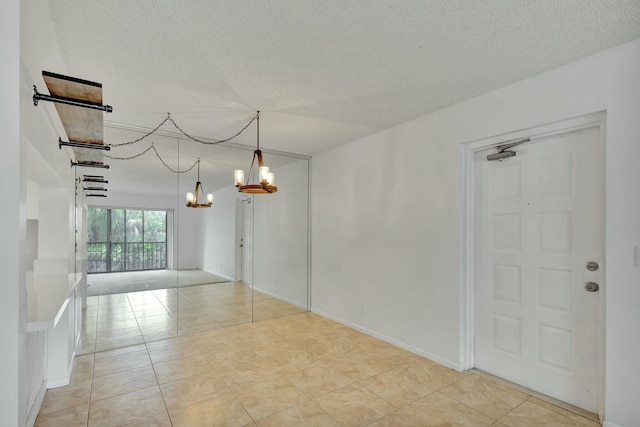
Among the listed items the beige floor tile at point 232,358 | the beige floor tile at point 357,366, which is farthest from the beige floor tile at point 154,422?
the beige floor tile at point 357,366

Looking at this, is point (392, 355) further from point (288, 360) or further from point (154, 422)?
point (154, 422)

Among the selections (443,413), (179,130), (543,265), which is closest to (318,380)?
(443,413)

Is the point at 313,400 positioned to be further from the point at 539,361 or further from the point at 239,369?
the point at 539,361

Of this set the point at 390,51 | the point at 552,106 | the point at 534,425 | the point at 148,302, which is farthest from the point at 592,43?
the point at 148,302

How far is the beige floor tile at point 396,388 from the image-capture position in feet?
8.13

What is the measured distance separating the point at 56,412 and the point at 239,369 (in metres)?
1.33

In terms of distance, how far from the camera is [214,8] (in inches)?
67.6

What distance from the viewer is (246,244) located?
4664 mm

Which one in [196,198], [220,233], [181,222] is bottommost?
[220,233]

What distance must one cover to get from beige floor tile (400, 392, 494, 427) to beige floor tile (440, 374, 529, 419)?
0.24 feet

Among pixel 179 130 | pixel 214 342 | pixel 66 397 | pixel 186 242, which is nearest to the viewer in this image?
pixel 66 397

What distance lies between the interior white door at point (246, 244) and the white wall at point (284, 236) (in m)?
0.07

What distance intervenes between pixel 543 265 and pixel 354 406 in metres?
1.85

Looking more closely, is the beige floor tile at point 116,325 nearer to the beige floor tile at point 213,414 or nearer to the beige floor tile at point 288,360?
the beige floor tile at point 288,360
